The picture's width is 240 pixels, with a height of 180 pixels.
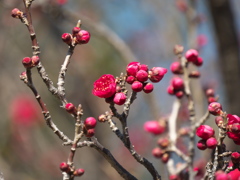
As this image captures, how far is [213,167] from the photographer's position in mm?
1508

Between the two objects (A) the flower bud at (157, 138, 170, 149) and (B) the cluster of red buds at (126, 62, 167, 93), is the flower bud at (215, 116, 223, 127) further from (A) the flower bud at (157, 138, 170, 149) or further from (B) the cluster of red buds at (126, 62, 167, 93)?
(A) the flower bud at (157, 138, 170, 149)

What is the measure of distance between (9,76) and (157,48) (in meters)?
3.04

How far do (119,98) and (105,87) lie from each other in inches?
2.6

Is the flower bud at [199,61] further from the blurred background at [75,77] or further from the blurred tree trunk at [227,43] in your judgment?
the blurred background at [75,77]

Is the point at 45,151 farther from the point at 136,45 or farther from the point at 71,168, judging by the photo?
the point at 71,168

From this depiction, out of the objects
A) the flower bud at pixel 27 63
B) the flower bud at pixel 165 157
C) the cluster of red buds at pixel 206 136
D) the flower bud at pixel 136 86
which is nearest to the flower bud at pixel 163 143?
the flower bud at pixel 165 157

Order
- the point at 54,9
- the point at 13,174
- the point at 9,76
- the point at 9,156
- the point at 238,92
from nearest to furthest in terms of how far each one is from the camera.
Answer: the point at 238,92
the point at 54,9
the point at 13,174
the point at 9,156
the point at 9,76

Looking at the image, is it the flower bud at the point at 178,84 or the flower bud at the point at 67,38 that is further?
the flower bud at the point at 178,84

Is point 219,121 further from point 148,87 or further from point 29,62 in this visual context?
point 29,62

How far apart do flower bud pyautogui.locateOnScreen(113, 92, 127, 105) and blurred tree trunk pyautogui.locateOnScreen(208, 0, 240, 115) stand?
6.12 feet

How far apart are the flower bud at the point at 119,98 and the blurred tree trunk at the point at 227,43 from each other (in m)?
1.87

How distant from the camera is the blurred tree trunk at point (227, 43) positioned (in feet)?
10.6

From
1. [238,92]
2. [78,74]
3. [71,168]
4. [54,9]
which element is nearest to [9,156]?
[78,74]

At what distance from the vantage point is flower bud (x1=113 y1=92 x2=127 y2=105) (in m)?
1.52
